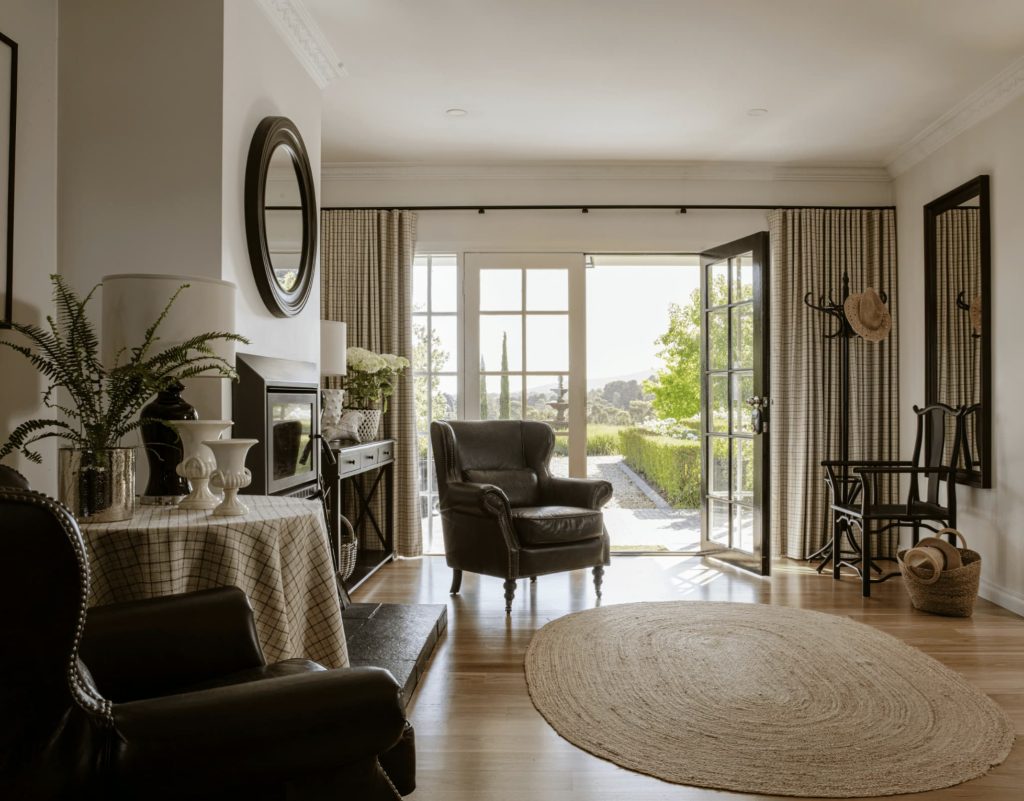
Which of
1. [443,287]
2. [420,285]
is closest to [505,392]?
[443,287]

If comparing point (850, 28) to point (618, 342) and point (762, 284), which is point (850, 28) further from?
point (618, 342)

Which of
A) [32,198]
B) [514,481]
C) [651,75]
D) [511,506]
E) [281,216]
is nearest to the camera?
[32,198]

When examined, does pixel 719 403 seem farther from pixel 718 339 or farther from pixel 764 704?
pixel 764 704

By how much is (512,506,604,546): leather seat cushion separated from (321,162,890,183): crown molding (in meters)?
2.53

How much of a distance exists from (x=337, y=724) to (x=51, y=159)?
2020 millimetres

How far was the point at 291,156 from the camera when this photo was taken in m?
3.49

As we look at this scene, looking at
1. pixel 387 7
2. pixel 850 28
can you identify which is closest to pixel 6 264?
pixel 387 7

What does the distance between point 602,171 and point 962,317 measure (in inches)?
96.8

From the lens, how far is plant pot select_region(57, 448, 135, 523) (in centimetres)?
197

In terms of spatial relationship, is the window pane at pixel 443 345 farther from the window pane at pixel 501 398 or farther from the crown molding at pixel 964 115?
the crown molding at pixel 964 115

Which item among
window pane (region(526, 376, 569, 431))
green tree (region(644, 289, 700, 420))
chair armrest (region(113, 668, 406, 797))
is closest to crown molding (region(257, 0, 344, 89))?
window pane (region(526, 376, 569, 431))

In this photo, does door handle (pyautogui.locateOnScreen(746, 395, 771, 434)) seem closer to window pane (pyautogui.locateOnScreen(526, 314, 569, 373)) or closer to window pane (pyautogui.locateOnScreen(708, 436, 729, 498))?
window pane (pyautogui.locateOnScreen(708, 436, 729, 498))

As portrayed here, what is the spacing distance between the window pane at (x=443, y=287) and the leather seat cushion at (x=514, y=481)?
1470 millimetres

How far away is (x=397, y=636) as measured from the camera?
3.17 metres
